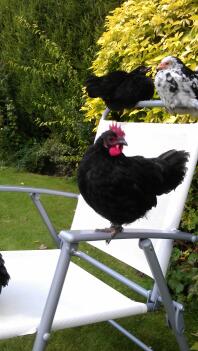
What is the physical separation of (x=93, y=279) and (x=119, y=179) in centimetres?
81

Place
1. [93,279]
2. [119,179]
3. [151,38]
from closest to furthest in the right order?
[119,179]
[93,279]
[151,38]

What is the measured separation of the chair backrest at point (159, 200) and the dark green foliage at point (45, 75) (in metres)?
3.05

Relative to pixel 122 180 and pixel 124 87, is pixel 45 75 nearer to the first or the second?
pixel 124 87

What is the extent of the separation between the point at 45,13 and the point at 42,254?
15.5 ft

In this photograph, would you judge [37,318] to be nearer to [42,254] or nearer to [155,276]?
[155,276]

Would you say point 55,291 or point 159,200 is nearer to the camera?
point 55,291

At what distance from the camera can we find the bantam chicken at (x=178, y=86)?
1.67m

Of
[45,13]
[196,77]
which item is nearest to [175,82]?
[196,77]

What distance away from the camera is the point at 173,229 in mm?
1688

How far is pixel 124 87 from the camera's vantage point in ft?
6.76

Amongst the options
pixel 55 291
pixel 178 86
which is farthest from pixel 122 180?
pixel 178 86

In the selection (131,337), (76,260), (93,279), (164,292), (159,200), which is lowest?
(76,260)

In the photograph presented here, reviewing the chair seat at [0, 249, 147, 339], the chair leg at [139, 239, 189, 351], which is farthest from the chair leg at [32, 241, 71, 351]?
the chair leg at [139, 239, 189, 351]

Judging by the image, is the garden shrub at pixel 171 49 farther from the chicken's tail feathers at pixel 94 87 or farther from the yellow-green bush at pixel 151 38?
the chicken's tail feathers at pixel 94 87
